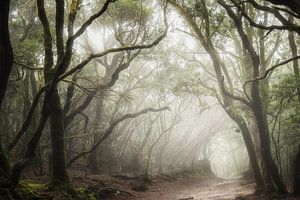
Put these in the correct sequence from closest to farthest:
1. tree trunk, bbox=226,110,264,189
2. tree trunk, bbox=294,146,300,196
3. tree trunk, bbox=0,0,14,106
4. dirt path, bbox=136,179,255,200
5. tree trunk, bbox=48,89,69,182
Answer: tree trunk, bbox=0,0,14,106
tree trunk, bbox=48,89,69,182
tree trunk, bbox=294,146,300,196
tree trunk, bbox=226,110,264,189
dirt path, bbox=136,179,255,200

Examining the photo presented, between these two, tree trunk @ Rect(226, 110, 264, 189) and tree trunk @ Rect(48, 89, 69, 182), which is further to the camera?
tree trunk @ Rect(226, 110, 264, 189)

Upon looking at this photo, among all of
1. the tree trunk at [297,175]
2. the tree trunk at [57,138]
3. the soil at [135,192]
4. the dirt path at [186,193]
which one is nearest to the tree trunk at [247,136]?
the soil at [135,192]

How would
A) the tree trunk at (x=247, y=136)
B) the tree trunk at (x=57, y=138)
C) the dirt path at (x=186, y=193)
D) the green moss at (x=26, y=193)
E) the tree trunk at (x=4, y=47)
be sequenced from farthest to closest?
the dirt path at (x=186, y=193), the tree trunk at (x=247, y=136), the tree trunk at (x=57, y=138), the green moss at (x=26, y=193), the tree trunk at (x=4, y=47)

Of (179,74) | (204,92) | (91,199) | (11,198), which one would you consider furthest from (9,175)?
(179,74)

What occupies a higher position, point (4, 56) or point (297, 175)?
point (4, 56)

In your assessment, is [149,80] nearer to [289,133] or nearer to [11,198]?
[289,133]

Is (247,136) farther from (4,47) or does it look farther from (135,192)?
(4,47)

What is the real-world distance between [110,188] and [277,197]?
6.15 metres

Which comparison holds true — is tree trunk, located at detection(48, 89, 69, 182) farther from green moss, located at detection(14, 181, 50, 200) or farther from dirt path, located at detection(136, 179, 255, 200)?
dirt path, located at detection(136, 179, 255, 200)

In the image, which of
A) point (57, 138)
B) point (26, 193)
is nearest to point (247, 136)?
point (57, 138)

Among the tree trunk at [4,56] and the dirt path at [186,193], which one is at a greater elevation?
the tree trunk at [4,56]

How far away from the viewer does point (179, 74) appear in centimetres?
2073

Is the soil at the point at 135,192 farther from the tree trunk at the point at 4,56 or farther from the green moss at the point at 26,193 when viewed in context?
the tree trunk at the point at 4,56

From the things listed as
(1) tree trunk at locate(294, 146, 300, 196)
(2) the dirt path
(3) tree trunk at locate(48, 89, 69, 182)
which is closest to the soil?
(2) the dirt path
